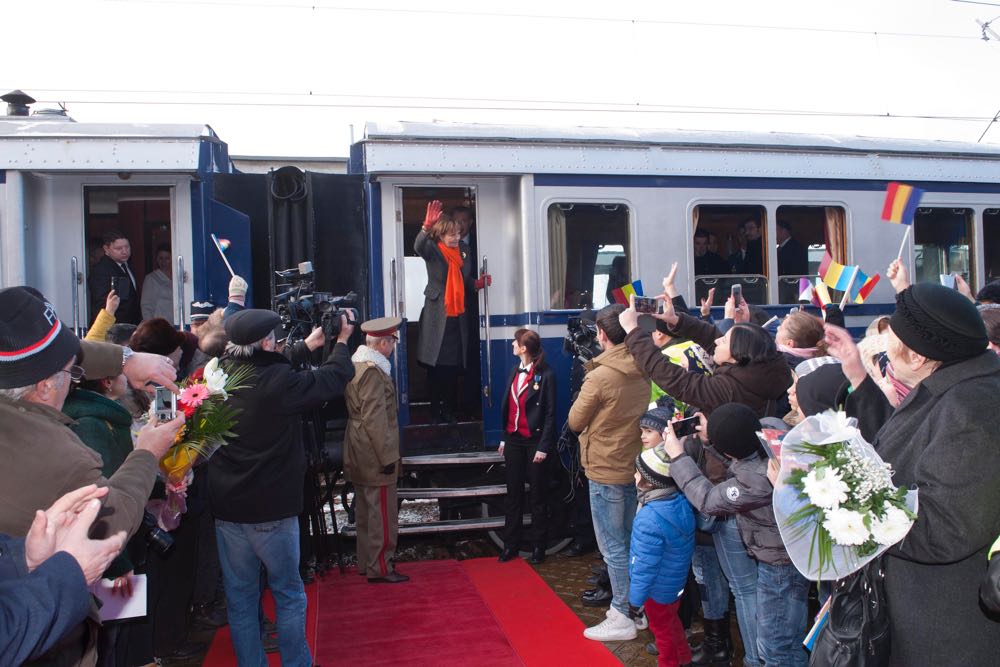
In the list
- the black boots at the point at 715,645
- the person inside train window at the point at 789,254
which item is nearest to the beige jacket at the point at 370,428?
the black boots at the point at 715,645

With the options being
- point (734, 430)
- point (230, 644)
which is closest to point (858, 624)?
point (734, 430)

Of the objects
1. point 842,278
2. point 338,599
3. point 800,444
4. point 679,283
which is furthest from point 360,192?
point 800,444

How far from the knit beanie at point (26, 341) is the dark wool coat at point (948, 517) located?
99.5 inches

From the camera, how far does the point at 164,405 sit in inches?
126

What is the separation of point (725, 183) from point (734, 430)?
4.33m

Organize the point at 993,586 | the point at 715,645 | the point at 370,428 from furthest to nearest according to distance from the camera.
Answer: the point at 370,428 < the point at 715,645 < the point at 993,586

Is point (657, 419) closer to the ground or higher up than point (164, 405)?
closer to the ground

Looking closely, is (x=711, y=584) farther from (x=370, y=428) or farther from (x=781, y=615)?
(x=370, y=428)

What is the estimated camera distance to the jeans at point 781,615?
12.6ft

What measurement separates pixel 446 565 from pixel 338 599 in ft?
3.52

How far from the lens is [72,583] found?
180 cm

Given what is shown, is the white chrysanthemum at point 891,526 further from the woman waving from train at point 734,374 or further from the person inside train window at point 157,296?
the person inside train window at point 157,296

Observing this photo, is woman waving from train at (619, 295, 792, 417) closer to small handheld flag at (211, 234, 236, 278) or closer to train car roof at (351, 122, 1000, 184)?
train car roof at (351, 122, 1000, 184)

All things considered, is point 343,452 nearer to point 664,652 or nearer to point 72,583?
point 664,652
